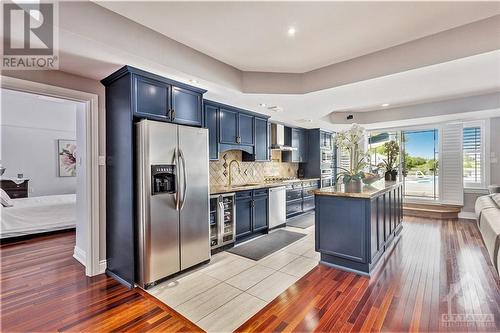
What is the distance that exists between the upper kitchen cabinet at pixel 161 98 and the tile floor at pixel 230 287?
1940 mm

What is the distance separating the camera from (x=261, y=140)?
16.7ft

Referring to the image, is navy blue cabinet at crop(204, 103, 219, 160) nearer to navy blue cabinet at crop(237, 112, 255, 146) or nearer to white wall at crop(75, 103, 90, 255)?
navy blue cabinet at crop(237, 112, 255, 146)

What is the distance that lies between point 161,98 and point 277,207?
10.0ft

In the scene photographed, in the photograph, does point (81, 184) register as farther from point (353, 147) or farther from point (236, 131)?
point (353, 147)

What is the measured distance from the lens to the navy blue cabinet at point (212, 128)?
13.0 feet

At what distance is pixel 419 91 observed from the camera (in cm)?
386

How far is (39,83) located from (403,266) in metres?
4.77

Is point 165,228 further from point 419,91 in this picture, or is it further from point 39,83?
point 419,91

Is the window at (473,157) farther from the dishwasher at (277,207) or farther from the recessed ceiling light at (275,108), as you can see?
the recessed ceiling light at (275,108)

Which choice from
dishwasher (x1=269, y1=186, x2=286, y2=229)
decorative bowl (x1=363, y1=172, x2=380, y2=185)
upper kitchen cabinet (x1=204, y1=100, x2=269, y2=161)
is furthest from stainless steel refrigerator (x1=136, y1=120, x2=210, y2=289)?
decorative bowl (x1=363, y1=172, x2=380, y2=185)

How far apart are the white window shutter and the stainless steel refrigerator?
19.6 ft

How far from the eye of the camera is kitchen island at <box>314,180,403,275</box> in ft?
9.43
